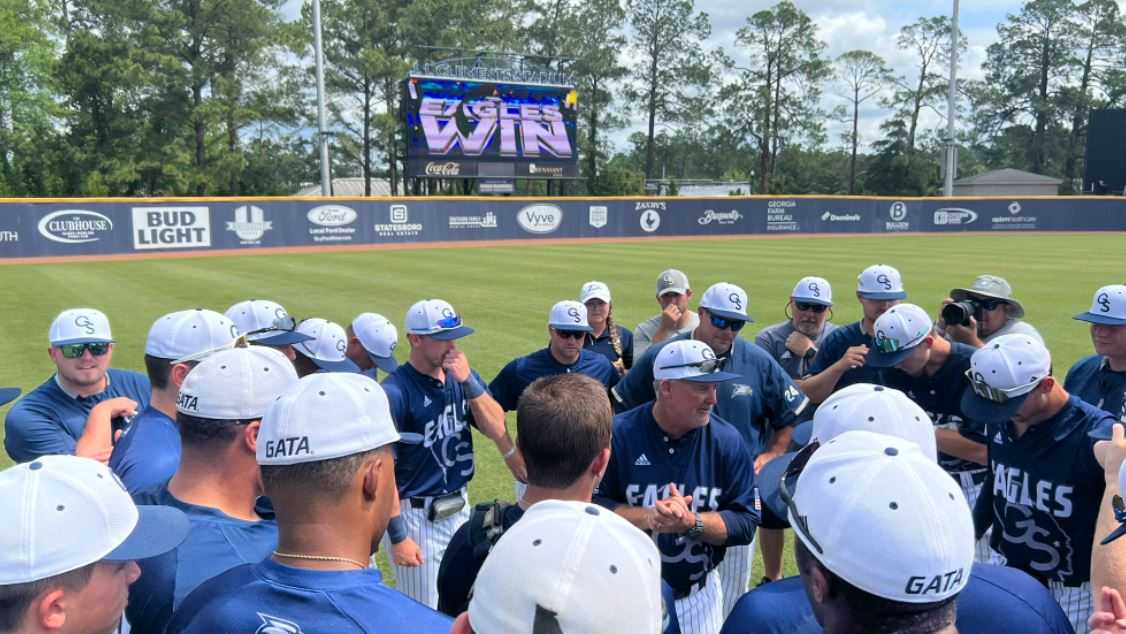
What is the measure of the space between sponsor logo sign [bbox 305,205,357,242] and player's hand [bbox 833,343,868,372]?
26.2m

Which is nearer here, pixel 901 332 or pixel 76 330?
pixel 76 330

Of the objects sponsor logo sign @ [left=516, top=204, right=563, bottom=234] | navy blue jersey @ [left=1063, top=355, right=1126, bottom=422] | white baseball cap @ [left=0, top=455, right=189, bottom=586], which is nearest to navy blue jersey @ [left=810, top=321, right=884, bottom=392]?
navy blue jersey @ [left=1063, top=355, right=1126, bottom=422]

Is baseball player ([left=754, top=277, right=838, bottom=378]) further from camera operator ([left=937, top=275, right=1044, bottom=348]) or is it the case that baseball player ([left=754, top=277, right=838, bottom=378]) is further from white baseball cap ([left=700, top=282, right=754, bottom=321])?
white baseball cap ([left=700, top=282, right=754, bottom=321])

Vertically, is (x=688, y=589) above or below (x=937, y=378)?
below

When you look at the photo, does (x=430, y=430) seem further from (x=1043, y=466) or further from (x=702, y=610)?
(x=1043, y=466)

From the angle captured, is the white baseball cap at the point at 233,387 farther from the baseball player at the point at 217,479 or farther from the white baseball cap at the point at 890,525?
the white baseball cap at the point at 890,525

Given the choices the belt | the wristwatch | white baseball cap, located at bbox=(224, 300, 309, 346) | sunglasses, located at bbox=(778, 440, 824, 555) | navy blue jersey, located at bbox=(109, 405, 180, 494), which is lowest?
the belt

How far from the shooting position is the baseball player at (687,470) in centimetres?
372

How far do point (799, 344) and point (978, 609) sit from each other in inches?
168

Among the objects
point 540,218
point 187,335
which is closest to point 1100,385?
point 187,335

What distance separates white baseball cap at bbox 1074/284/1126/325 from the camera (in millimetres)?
4867

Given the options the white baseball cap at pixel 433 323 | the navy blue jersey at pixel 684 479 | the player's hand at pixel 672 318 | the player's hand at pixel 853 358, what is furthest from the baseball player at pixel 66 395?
the player's hand at pixel 853 358

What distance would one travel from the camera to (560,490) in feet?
8.51

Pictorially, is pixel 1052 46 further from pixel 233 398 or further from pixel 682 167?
pixel 233 398
